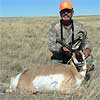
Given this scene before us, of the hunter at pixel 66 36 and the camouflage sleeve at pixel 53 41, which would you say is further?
the camouflage sleeve at pixel 53 41

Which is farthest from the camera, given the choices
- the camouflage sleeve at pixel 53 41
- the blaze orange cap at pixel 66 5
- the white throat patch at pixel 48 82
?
the camouflage sleeve at pixel 53 41

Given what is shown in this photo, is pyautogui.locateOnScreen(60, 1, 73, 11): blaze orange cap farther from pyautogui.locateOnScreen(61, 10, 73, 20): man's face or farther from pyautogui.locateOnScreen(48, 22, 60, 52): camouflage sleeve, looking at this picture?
pyautogui.locateOnScreen(48, 22, 60, 52): camouflage sleeve

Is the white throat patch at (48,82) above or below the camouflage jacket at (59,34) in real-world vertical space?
below

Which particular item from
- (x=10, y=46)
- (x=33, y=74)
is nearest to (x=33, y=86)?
(x=33, y=74)

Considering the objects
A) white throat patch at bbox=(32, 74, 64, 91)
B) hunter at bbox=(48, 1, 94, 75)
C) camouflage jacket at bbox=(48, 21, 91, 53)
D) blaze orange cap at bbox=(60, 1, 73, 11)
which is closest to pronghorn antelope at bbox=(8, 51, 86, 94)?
white throat patch at bbox=(32, 74, 64, 91)

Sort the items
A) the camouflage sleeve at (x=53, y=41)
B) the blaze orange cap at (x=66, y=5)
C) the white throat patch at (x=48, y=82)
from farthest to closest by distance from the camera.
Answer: the camouflage sleeve at (x=53, y=41) < the blaze orange cap at (x=66, y=5) < the white throat patch at (x=48, y=82)

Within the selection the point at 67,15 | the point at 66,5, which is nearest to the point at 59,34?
the point at 67,15

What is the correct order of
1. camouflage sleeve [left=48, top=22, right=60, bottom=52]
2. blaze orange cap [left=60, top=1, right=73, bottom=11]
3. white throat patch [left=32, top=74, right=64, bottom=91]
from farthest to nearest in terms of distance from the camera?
camouflage sleeve [left=48, top=22, right=60, bottom=52] → blaze orange cap [left=60, top=1, right=73, bottom=11] → white throat patch [left=32, top=74, right=64, bottom=91]

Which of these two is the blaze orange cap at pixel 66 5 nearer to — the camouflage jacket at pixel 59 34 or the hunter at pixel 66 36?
the hunter at pixel 66 36

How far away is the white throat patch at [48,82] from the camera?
569 cm

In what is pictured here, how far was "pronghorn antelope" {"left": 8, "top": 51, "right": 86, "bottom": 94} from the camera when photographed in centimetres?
570

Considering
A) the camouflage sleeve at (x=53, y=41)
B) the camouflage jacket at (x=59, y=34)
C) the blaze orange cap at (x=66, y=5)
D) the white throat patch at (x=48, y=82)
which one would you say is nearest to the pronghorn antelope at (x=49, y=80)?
the white throat patch at (x=48, y=82)

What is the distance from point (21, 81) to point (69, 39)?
1493 mm

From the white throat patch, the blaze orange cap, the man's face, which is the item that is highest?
the blaze orange cap
